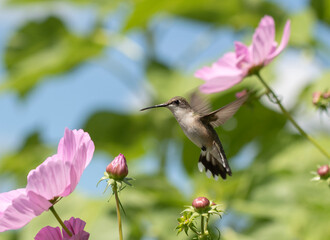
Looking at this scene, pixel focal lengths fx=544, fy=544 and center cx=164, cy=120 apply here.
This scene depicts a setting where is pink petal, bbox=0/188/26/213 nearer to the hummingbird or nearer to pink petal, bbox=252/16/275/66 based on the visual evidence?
the hummingbird

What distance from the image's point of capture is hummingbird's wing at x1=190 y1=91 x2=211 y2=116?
0.77m

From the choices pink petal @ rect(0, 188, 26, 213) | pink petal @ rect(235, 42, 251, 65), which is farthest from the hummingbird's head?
pink petal @ rect(0, 188, 26, 213)

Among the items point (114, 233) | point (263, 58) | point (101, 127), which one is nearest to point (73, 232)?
point (263, 58)

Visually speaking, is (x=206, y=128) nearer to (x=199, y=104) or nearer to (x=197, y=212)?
(x=199, y=104)

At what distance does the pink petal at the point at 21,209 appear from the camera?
19.3 inches

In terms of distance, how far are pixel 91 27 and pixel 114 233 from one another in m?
1.11

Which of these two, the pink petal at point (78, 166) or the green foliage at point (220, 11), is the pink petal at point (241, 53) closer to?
the pink petal at point (78, 166)

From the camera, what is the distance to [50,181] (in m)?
0.50

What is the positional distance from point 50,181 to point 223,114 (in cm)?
28

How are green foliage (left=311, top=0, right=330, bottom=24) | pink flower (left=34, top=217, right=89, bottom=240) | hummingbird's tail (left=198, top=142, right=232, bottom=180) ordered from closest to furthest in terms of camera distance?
1. pink flower (left=34, top=217, right=89, bottom=240)
2. hummingbird's tail (left=198, top=142, right=232, bottom=180)
3. green foliage (left=311, top=0, right=330, bottom=24)

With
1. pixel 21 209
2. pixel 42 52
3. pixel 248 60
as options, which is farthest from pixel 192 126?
pixel 42 52

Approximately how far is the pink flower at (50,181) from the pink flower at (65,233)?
23 mm

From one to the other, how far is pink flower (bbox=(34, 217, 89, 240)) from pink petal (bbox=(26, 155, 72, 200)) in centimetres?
3

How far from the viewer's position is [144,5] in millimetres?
1562
